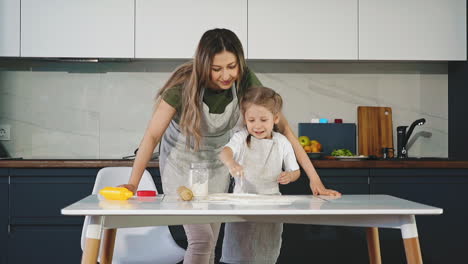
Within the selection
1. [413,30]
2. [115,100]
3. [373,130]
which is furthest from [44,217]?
[413,30]

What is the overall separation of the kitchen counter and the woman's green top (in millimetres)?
930

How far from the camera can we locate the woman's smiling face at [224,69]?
2275 mm

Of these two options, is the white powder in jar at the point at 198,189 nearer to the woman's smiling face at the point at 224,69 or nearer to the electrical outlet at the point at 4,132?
the woman's smiling face at the point at 224,69

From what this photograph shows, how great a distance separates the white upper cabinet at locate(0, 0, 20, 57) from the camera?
3.54m

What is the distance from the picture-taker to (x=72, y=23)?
3.57 m

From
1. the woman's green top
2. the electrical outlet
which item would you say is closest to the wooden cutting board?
the woman's green top

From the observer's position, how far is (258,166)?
2322mm

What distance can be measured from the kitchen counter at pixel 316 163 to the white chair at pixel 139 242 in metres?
0.46

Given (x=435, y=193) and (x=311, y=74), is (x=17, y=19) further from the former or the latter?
(x=435, y=193)

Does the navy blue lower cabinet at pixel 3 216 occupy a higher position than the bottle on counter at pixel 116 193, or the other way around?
the bottle on counter at pixel 116 193

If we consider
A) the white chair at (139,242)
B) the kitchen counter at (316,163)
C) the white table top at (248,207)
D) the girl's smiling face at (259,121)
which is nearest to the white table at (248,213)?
the white table top at (248,207)

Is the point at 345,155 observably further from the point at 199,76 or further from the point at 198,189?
the point at 198,189

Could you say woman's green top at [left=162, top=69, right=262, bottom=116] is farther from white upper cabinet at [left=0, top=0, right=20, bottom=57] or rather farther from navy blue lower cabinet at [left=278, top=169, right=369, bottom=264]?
white upper cabinet at [left=0, top=0, right=20, bottom=57]

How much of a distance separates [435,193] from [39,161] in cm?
219
